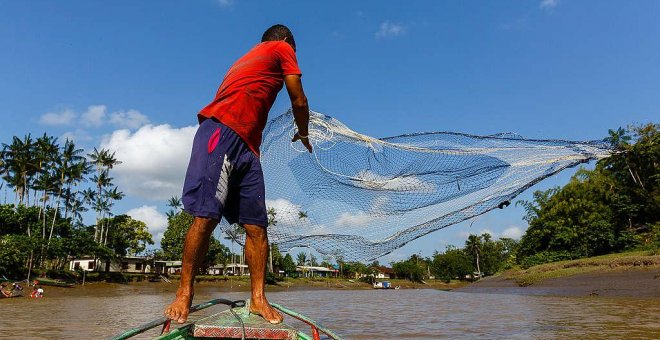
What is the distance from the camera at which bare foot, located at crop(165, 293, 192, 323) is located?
7.85 feet

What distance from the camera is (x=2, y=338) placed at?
236 inches

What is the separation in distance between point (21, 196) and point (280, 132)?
52848 mm

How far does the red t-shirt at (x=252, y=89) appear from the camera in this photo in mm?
2795

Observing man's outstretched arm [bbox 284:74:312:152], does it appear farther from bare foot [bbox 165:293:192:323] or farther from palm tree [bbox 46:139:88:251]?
palm tree [bbox 46:139:88:251]

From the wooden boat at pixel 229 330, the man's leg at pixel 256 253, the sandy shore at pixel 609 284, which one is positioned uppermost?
the man's leg at pixel 256 253

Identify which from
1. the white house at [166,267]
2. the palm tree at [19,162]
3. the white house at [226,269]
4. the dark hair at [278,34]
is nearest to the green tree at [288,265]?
the white house at [226,269]

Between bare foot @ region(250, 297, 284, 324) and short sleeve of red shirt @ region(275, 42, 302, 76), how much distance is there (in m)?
1.38

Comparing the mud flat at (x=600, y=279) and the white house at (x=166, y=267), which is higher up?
the white house at (x=166, y=267)

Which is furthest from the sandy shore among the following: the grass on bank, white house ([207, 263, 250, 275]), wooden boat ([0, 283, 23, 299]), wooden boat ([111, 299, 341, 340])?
white house ([207, 263, 250, 275])

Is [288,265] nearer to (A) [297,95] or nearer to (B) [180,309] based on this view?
(A) [297,95]

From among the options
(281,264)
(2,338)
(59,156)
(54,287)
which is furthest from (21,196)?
(2,338)

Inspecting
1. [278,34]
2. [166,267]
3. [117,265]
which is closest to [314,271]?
[166,267]

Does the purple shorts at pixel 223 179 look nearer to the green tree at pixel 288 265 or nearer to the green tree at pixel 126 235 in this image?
the green tree at pixel 126 235

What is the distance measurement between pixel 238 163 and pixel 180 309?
0.85 meters
